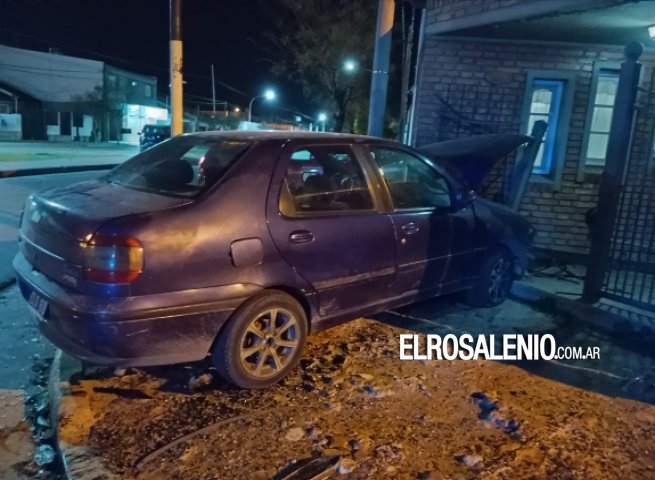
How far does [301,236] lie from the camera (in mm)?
3469

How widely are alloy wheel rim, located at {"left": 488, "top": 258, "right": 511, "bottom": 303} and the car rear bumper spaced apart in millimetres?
2833

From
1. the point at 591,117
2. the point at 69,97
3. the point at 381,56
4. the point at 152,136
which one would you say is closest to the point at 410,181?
the point at 381,56

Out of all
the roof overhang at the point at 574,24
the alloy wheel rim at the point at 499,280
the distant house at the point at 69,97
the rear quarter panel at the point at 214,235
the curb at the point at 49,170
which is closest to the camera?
the rear quarter panel at the point at 214,235

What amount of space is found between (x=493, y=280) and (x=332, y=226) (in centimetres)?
227

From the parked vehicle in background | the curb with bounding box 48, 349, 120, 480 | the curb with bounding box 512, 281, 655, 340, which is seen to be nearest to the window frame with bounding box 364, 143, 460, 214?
the curb with bounding box 512, 281, 655, 340

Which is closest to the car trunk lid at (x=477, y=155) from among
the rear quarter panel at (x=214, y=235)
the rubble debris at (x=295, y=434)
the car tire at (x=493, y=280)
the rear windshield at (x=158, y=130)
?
the car tire at (x=493, y=280)

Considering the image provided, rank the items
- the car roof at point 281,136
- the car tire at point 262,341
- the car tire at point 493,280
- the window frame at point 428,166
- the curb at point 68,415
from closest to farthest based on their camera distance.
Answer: the curb at point 68,415, the car tire at point 262,341, the car roof at point 281,136, the window frame at point 428,166, the car tire at point 493,280

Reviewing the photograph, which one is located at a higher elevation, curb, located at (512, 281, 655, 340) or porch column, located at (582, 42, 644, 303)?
porch column, located at (582, 42, 644, 303)

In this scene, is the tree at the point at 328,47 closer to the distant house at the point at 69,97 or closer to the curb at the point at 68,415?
the distant house at the point at 69,97

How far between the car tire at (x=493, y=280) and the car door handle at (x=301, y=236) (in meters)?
2.22

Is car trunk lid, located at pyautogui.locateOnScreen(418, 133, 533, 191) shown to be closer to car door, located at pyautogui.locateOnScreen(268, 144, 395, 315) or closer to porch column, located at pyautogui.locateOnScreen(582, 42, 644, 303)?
porch column, located at pyautogui.locateOnScreen(582, 42, 644, 303)

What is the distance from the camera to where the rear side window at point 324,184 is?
356 centimetres

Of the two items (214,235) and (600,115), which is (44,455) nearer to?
(214,235)

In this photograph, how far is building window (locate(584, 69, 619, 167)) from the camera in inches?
296
